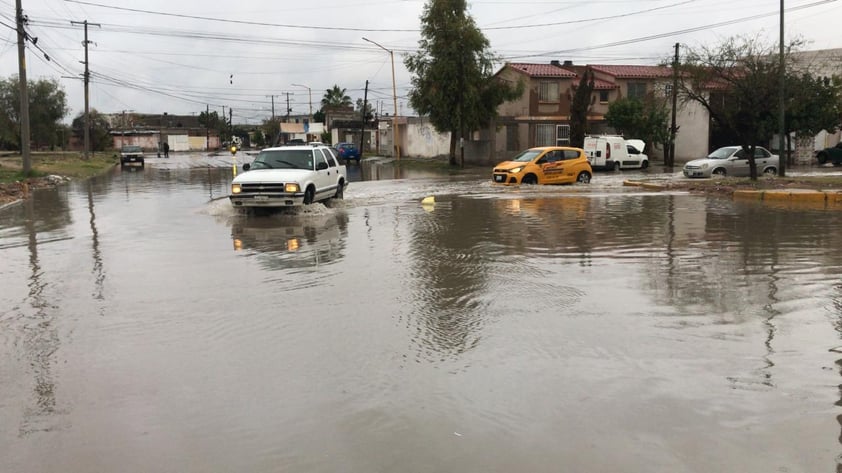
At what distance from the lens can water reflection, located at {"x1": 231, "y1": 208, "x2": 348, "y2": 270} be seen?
11227mm

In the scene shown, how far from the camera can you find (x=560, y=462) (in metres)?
4.19

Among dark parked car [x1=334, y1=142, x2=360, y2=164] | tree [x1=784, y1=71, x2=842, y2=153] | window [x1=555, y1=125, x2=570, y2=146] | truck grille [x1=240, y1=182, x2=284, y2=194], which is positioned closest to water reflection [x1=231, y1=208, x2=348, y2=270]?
truck grille [x1=240, y1=182, x2=284, y2=194]

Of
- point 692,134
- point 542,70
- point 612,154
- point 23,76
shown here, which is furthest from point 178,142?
point 612,154

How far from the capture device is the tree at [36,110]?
67.8 meters

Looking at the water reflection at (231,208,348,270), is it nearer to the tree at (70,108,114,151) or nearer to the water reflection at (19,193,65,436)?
the water reflection at (19,193,65,436)

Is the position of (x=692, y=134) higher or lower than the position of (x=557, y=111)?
lower

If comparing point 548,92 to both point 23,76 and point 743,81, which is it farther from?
point 23,76

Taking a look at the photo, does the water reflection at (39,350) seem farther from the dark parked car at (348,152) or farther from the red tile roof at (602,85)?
the dark parked car at (348,152)

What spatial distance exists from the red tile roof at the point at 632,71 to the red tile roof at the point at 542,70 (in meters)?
3.11

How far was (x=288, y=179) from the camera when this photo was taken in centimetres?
1708

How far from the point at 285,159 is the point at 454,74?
1039 inches

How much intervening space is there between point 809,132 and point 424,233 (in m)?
36.8

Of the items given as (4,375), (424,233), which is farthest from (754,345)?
(424,233)

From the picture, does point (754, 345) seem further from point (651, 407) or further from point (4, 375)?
point (4, 375)
